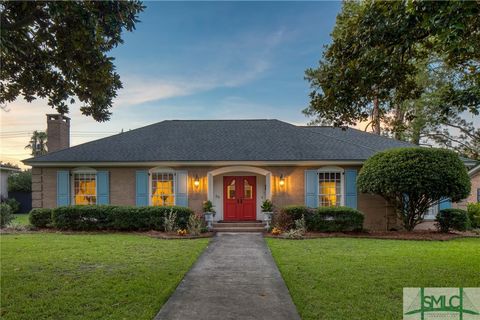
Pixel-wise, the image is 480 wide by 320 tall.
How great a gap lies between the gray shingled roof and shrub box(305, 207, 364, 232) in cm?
254

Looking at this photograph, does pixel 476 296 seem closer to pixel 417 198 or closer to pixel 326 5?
pixel 417 198

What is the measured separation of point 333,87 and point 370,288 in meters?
3.96

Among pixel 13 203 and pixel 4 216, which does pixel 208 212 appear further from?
pixel 13 203

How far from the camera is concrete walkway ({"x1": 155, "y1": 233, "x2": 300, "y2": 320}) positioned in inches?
173

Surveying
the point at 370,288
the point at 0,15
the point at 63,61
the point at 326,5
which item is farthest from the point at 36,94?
the point at 326,5

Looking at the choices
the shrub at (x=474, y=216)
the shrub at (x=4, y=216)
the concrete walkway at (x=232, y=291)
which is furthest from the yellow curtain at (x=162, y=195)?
the shrub at (x=474, y=216)

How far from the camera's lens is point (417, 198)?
40.3 ft

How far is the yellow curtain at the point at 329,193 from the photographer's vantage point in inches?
560

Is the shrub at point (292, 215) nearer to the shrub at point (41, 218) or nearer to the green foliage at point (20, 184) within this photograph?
the shrub at point (41, 218)

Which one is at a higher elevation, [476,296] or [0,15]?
[0,15]

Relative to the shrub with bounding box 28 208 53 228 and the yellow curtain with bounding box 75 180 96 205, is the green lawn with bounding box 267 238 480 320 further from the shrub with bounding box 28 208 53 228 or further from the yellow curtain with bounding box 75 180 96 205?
the shrub with bounding box 28 208 53 228

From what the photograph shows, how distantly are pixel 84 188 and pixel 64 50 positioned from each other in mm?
10195

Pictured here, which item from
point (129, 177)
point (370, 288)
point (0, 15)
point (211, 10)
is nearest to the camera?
point (0, 15)

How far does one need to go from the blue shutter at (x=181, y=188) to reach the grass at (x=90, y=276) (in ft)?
12.8
